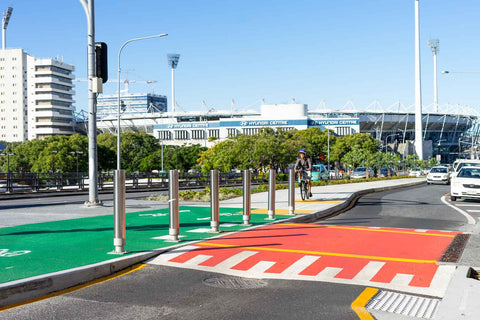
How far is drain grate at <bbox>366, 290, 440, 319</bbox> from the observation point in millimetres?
5262

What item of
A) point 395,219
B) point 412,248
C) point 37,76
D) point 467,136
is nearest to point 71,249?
point 412,248

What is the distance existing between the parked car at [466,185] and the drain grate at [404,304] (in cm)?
1706

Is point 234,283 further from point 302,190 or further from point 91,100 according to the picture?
point 302,190

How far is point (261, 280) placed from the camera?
6.62 metres

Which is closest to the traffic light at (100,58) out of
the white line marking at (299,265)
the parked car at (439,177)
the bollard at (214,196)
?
the bollard at (214,196)

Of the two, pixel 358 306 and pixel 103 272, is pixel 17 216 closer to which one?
pixel 103 272

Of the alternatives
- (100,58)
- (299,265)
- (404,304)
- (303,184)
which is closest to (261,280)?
(299,265)

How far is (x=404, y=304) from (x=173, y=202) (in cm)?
458

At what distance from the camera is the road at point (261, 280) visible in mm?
5250

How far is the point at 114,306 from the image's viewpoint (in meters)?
5.40

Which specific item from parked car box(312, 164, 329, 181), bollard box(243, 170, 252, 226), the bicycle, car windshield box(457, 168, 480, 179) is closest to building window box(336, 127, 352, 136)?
parked car box(312, 164, 329, 181)

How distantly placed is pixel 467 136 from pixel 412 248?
180 m

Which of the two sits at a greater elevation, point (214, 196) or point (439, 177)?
point (214, 196)

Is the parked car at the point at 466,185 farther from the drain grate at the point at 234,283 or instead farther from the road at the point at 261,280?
the drain grate at the point at 234,283
